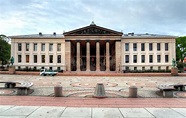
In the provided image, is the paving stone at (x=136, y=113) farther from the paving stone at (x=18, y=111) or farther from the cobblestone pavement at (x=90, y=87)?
the paving stone at (x=18, y=111)

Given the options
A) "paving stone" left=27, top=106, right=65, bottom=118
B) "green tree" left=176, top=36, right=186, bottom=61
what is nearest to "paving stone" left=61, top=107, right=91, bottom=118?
"paving stone" left=27, top=106, right=65, bottom=118

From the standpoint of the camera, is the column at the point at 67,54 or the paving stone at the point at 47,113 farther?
the column at the point at 67,54

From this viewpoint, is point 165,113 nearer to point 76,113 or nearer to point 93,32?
point 76,113

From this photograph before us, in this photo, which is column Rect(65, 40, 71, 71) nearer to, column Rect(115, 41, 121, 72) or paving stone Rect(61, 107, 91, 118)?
column Rect(115, 41, 121, 72)

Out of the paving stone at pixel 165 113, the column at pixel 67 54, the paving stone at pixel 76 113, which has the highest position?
the column at pixel 67 54

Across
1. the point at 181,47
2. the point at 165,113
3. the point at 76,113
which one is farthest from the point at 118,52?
the point at 76,113

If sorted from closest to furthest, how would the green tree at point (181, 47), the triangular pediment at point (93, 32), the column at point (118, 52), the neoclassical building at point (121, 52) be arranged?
the triangular pediment at point (93, 32) → the column at point (118, 52) → the neoclassical building at point (121, 52) → the green tree at point (181, 47)

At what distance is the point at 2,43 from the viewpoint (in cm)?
5175

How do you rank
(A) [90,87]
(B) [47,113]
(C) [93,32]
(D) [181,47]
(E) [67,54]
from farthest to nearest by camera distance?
(D) [181,47] → (E) [67,54] → (C) [93,32] → (A) [90,87] → (B) [47,113]

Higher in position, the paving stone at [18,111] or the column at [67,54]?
the column at [67,54]

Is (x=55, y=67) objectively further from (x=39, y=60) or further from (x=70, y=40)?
(x=70, y=40)

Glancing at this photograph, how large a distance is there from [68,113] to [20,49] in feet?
159

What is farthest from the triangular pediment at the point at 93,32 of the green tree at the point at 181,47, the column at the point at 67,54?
the green tree at the point at 181,47

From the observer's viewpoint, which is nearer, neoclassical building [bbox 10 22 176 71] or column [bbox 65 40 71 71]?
column [bbox 65 40 71 71]
